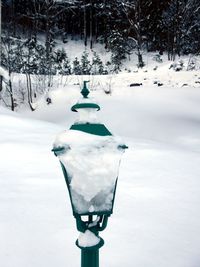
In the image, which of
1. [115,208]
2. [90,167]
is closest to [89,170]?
[90,167]

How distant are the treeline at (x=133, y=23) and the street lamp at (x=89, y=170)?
2179cm

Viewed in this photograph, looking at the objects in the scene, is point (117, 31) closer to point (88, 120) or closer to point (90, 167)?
point (88, 120)

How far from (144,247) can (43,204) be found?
3.24ft

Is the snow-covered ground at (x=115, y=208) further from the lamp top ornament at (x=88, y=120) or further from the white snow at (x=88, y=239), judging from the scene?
the lamp top ornament at (x=88, y=120)

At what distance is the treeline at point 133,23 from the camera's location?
24.8m

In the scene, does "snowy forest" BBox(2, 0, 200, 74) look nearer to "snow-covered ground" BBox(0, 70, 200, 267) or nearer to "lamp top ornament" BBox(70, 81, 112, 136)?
"snow-covered ground" BBox(0, 70, 200, 267)

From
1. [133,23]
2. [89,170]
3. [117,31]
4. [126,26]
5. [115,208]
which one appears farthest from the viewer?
[126,26]

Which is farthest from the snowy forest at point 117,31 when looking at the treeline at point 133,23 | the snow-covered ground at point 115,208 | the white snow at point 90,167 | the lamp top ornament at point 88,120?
the white snow at point 90,167

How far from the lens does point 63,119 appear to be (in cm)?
1077

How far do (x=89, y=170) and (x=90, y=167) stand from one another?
11 millimetres

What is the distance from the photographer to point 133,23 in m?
25.0

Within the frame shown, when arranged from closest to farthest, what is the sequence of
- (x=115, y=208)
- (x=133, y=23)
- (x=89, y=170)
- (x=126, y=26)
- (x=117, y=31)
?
(x=89, y=170) → (x=115, y=208) → (x=133, y=23) → (x=117, y=31) → (x=126, y=26)

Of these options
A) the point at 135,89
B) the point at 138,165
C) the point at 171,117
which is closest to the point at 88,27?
the point at 135,89

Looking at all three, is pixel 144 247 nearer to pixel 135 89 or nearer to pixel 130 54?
pixel 135 89
